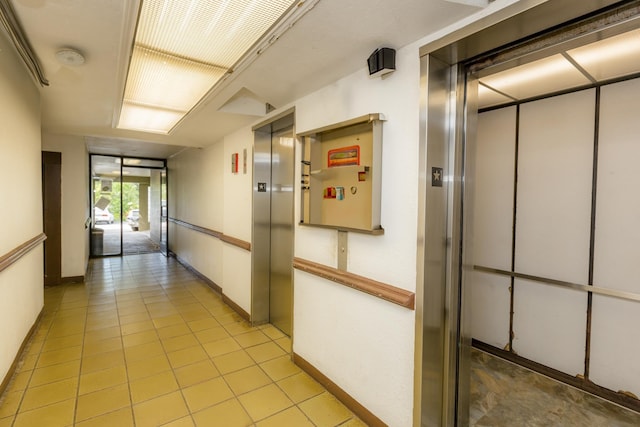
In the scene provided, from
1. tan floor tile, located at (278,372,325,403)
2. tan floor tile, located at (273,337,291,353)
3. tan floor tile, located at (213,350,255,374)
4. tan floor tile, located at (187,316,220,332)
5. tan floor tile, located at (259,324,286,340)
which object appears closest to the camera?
tan floor tile, located at (278,372,325,403)

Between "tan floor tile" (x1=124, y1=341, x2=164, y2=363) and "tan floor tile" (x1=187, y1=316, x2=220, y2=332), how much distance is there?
47 cm

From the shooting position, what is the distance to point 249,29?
177cm

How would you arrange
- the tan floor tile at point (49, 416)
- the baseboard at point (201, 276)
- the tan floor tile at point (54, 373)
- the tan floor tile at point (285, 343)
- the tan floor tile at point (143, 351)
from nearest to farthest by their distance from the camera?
1. the tan floor tile at point (49, 416)
2. the tan floor tile at point (54, 373)
3. the tan floor tile at point (143, 351)
4. the tan floor tile at point (285, 343)
5. the baseboard at point (201, 276)

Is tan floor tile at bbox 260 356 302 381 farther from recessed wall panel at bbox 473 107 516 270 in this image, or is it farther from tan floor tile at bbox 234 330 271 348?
recessed wall panel at bbox 473 107 516 270

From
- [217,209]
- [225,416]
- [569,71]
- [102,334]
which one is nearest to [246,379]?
[225,416]

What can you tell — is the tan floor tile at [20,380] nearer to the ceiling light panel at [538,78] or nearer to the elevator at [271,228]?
the elevator at [271,228]

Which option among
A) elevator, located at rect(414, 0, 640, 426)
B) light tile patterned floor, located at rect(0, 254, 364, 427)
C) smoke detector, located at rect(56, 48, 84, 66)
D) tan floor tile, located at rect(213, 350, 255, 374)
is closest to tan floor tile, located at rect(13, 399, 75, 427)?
light tile patterned floor, located at rect(0, 254, 364, 427)

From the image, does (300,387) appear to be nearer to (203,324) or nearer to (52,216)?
(203,324)

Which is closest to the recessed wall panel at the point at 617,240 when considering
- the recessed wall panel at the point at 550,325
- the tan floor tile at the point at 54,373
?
the recessed wall panel at the point at 550,325

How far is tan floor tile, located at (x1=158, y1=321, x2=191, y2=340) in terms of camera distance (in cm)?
346

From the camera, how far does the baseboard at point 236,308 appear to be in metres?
3.92

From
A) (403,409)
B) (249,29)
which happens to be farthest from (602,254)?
(249,29)

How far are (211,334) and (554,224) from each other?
3.59 metres

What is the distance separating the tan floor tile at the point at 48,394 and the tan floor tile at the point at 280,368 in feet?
4.87
